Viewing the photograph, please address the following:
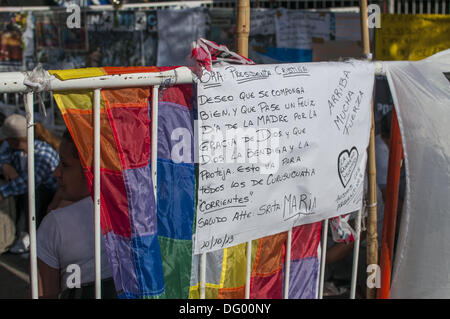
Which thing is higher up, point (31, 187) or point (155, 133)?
point (155, 133)

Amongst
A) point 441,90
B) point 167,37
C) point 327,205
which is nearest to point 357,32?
point 167,37

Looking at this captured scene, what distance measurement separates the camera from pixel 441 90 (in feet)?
9.14

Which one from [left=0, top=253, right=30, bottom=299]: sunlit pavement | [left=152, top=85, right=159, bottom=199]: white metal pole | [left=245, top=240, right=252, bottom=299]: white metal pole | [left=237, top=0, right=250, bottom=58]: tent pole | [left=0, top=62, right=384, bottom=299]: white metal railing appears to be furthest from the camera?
[left=0, top=253, right=30, bottom=299]: sunlit pavement

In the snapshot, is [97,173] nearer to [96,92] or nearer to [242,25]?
[96,92]

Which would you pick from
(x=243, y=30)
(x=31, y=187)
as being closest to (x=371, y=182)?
(x=243, y=30)

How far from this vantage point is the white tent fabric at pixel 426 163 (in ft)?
9.10

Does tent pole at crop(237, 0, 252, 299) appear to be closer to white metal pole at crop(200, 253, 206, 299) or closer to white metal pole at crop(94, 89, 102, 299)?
white metal pole at crop(200, 253, 206, 299)

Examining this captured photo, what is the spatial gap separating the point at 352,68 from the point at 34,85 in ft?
5.18

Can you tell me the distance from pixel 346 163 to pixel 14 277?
309cm

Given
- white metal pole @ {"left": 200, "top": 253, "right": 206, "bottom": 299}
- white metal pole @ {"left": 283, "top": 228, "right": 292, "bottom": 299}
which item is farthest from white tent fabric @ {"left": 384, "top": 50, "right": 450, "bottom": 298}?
→ white metal pole @ {"left": 200, "top": 253, "right": 206, "bottom": 299}

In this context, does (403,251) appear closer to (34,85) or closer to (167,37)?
(34,85)

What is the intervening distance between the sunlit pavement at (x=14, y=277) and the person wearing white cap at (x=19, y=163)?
10 cm

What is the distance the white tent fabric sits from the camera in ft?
9.10

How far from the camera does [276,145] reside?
2.29m
